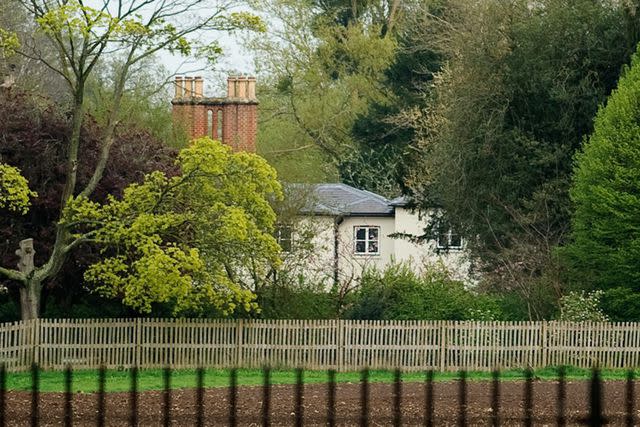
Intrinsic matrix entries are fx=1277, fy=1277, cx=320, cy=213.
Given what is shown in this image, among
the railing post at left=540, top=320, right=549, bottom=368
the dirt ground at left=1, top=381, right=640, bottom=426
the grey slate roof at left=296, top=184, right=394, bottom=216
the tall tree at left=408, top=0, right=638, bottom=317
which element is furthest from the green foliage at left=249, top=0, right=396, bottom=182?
the dirt ground at left=1, top=381, right=640, bottom=426

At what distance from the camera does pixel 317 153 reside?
221 ft

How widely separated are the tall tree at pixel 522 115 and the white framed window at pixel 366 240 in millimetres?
10616

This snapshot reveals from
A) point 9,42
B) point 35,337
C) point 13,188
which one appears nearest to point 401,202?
point 9,42

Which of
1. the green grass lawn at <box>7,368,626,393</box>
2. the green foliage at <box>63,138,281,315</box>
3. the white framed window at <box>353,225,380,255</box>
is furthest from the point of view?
the white framed window at <box>353,225,380,255</box>

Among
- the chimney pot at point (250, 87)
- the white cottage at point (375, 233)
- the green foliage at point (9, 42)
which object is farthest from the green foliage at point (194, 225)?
the chimney pot at point (250, 87)

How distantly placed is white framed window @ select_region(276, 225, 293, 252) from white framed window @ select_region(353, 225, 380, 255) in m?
15.4

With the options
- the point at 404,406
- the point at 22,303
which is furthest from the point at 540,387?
the point at 22,303

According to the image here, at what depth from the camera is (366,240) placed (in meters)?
53.8

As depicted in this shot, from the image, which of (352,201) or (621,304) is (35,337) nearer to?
(621,304)

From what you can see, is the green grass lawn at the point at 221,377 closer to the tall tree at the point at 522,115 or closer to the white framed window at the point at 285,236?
the white framed window at the point at 285,236

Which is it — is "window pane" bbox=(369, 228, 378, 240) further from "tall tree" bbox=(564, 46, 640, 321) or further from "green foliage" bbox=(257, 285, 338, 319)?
"green foliage" bbox=(257, 285, 338, 319)

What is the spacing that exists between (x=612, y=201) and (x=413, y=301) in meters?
5.78

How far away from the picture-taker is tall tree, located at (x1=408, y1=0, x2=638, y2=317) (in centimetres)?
3934

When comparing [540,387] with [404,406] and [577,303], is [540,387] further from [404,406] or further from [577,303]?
[577,303]
